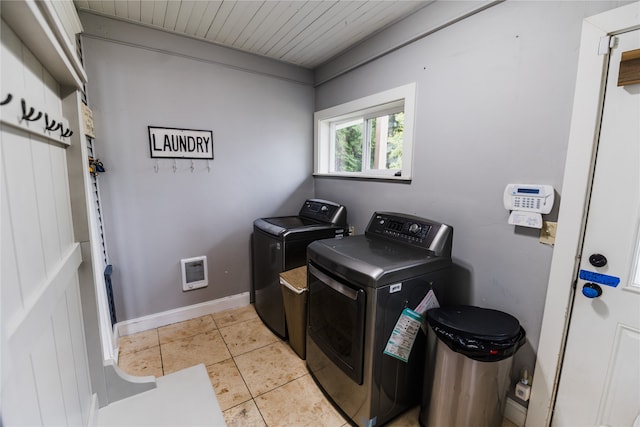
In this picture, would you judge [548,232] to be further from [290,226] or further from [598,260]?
[290,226]

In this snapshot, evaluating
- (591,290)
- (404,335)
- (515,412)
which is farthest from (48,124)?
(515,412)

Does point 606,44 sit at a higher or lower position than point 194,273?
higher

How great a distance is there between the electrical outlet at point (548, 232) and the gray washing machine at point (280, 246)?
140 centimetres

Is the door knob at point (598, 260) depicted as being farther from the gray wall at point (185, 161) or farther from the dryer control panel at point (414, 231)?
the gray wall at point (185, 161)

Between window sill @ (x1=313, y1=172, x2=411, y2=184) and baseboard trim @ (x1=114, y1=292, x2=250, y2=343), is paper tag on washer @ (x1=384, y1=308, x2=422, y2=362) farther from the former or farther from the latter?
baseboard trim @ (x1=114, y1=292, x2=250, y2=343)

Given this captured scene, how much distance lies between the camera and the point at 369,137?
2.57 m

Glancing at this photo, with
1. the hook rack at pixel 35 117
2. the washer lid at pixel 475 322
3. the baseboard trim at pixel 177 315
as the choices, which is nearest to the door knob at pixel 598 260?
the washer lid at pixel 475 322

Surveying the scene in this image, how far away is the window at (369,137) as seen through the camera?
1.99 metres

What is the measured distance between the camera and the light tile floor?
157 cm

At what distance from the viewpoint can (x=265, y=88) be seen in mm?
2645

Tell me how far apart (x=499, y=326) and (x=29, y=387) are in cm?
164

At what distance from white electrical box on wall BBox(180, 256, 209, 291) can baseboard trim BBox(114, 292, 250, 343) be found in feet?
0.64

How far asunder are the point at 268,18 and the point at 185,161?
1274 millimetres

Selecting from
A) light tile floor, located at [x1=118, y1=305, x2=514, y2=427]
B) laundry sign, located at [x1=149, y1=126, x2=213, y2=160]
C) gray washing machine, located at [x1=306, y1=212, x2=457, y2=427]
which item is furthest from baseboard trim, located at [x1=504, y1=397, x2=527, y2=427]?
laundry sign, located at [x1=149, y1=126, x2=213, y2=160]
